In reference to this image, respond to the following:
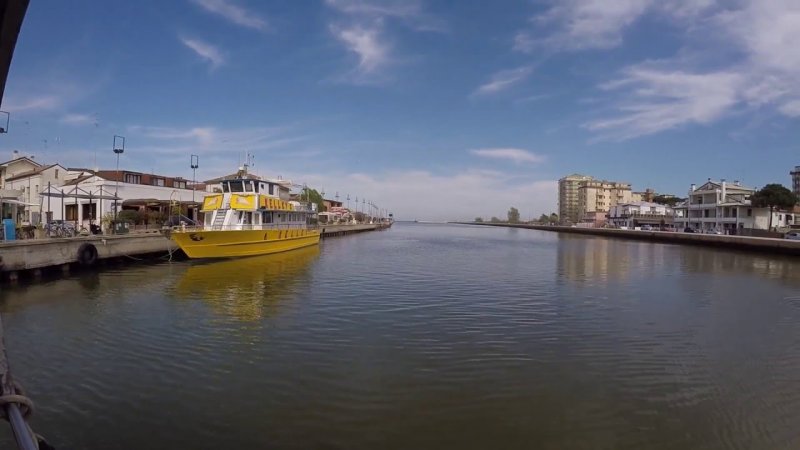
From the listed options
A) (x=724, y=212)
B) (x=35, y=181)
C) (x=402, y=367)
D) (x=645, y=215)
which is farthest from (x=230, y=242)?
(x=645, y=215)

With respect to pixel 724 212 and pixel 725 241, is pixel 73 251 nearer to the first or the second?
pixel 725 241

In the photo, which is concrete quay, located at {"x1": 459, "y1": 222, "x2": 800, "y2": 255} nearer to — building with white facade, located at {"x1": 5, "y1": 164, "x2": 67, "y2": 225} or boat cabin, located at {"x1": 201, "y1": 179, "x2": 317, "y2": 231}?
boat cabin, located at {"x1": 201, "y1": 179, "x2": 317, "y2": 231}

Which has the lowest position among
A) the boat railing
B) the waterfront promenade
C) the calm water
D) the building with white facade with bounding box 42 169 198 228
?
the calm water

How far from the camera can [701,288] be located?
66.6 ft

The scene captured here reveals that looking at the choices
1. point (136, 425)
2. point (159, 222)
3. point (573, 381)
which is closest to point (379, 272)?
point (573, 381)

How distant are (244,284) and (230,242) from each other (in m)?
10.1

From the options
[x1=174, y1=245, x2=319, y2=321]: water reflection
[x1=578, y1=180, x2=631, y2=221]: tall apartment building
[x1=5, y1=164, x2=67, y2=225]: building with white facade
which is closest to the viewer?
[x1=174, y1=245, x2=319, y2=321]: water reflection

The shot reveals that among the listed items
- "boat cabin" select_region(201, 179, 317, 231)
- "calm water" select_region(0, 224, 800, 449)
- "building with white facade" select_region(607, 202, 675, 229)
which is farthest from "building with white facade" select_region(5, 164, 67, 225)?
"building with white facade" select_region(607, 202, 675, 229)

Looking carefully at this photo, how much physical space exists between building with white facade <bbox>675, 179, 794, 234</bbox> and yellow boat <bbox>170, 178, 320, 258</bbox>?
197 feet

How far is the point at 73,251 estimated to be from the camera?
22.3m

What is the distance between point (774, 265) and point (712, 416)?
32.5 m

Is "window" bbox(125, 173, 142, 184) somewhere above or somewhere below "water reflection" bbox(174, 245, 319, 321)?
above

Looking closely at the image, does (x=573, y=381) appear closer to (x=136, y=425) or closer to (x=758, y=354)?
(x=758, y=354)

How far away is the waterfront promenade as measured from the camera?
18.6m
